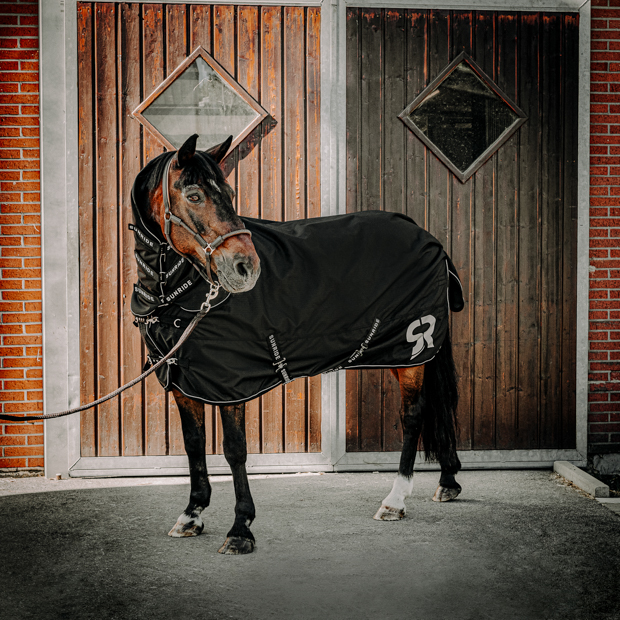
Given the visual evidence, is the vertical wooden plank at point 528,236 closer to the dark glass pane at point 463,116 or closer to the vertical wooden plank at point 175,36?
the dark glass pane at point 463,116

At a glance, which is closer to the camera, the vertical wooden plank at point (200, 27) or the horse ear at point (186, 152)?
the horse ear at point (186, 152)

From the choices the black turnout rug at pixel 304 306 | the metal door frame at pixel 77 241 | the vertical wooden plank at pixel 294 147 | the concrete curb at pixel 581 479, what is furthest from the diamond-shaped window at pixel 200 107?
the concrete curb at pixel 581 479

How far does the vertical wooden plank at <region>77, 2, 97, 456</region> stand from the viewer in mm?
3941

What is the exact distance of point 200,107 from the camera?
404 centimetres

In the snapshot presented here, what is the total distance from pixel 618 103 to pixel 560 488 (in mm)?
2677


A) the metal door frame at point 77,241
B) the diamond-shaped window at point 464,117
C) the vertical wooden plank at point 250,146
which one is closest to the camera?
the metal door frame at point 77,241

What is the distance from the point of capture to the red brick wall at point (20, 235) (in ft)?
13.0

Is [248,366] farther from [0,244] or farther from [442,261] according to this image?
[0,244]

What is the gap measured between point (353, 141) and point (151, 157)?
1.37 meters

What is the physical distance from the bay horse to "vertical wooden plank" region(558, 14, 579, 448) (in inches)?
48.7

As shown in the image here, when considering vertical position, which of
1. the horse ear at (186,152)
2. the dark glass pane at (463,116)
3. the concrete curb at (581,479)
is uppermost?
the dark glass pane at (463,116)

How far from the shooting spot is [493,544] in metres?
2.84

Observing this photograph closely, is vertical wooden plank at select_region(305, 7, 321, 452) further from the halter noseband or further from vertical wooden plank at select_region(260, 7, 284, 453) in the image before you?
the halter noseband

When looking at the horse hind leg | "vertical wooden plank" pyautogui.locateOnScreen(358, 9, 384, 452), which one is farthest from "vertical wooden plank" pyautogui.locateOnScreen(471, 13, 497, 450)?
the horse hind leg
